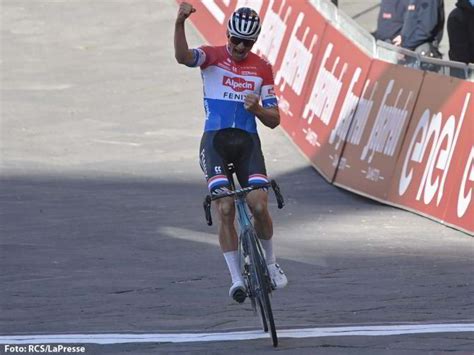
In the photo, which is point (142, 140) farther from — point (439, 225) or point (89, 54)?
point (439, 225)

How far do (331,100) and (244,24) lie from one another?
844 centimetres

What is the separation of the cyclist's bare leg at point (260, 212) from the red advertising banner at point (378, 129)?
6.33 meters

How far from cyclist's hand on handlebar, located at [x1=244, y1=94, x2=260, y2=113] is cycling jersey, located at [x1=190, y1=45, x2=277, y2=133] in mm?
459

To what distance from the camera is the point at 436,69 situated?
15.3 meters

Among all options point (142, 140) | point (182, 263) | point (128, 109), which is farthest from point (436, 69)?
point (128, 109)

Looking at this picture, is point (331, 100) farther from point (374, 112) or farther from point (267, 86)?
point (267, 86)

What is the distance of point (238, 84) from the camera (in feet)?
31.6

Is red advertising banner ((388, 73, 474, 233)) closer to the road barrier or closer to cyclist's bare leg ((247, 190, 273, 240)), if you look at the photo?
the road barrier

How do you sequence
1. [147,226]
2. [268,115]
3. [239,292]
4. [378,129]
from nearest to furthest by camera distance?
[239,292] → [268,115] → [147,226] → [378,129]

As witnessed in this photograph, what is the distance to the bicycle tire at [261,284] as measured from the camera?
8.65 m

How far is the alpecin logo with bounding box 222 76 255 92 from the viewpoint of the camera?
31.6ft

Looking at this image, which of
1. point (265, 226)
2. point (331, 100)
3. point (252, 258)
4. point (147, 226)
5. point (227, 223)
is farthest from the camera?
point (331, 100)

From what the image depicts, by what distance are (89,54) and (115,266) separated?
12.9 m

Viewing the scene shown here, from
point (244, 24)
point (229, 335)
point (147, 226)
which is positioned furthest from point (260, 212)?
point (147, 226)
